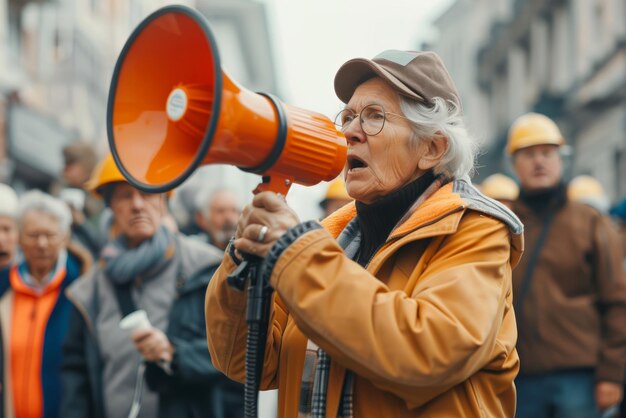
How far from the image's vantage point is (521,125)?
666 centimetres

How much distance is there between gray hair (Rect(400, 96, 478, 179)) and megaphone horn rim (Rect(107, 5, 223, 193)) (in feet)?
2.04

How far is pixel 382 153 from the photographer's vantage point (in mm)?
2875

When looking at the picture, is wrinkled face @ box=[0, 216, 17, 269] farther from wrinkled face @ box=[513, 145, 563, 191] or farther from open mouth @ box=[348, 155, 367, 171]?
open mouth @ box=[348, 155, 367, 171]

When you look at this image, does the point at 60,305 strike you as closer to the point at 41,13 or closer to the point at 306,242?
the point at 306,242

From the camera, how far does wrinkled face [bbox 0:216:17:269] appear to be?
19.7 ft

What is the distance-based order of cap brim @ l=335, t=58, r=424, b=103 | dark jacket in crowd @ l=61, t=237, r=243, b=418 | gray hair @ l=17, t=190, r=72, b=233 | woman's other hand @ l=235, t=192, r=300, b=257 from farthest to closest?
gray hair @ l=17, t=190, r=72, b=233, dark jacket in crowd @ l=61, t=237, r=243, b=418, cap brim @ l=335, t=58, r=424, b=103, woman's other hand @ l=235, t=192, r=300, b=257

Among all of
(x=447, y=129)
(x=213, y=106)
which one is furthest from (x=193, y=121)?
(x=447, y=129)

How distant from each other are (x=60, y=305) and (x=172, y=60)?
3023mm

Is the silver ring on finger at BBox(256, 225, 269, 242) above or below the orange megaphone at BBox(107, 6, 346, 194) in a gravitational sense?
below

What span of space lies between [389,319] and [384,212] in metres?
0.54

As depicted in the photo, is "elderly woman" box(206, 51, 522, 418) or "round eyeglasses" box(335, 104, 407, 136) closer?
"elderly woman" box(206, 51, 522, 418)

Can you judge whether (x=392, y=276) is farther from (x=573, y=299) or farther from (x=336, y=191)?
(x=336, y=191)

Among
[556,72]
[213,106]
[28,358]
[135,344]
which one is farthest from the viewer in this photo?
[556,72]

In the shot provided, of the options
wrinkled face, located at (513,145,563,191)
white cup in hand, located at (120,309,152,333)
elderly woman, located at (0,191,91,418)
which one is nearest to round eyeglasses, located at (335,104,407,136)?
white cup in hand, located at (120,309,152,333)
